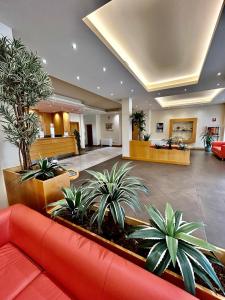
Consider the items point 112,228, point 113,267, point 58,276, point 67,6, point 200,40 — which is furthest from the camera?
point 200,40

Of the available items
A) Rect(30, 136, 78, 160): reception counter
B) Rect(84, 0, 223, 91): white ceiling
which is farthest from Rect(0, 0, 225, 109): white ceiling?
Rect(30, 136, 78, 160): reception counter

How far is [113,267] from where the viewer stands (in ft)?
3.02

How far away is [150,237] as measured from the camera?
977 millimetres

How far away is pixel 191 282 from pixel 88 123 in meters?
14.6

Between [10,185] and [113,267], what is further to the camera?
[10,185]

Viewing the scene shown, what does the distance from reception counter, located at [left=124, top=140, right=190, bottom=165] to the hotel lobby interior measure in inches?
41.3

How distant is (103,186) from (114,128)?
1255 centimetres

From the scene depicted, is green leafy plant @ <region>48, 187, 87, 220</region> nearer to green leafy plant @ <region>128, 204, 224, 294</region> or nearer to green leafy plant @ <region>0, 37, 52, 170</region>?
green leafy plant @ <region>128, 204, 224, 294</region>

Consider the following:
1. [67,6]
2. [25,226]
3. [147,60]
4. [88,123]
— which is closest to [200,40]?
[147,60]

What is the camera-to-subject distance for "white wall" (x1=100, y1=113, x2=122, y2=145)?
13.3 m

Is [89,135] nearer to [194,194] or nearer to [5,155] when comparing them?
[194,194]

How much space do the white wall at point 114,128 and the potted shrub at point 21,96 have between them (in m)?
11.6

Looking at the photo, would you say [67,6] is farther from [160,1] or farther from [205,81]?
[205,81]

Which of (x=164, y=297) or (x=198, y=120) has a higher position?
(x=198, y=120)
